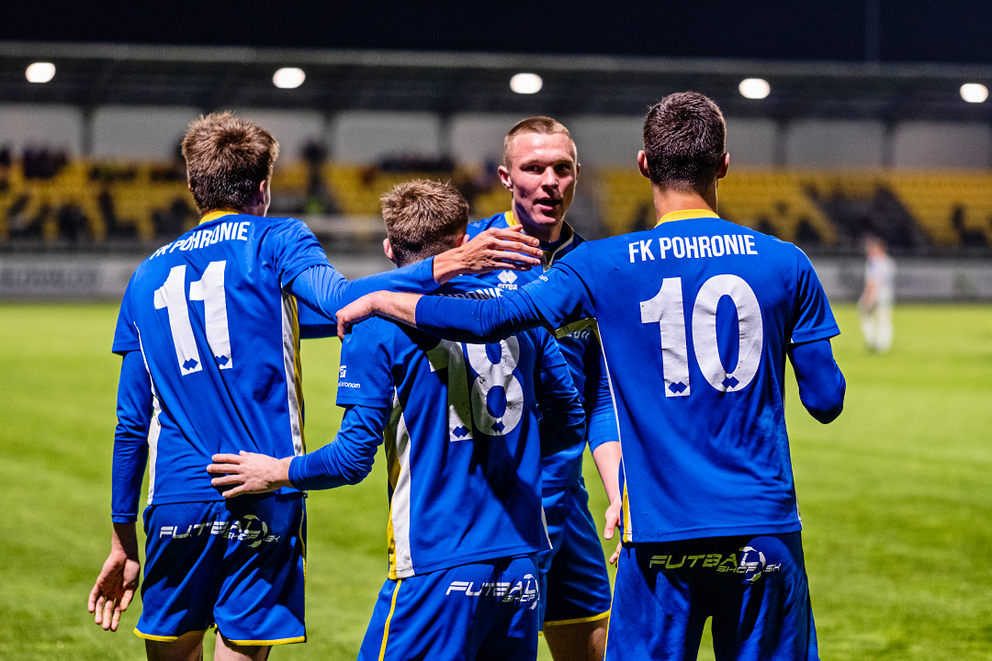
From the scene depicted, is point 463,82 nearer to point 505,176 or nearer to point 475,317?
point 505,176

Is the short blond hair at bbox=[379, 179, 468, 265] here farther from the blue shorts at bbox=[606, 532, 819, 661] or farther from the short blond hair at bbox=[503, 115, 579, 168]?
the short blond hair at bbox=[503, 115, 579, 168]

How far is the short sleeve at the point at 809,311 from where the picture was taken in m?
2.58

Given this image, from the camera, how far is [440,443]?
2688mm

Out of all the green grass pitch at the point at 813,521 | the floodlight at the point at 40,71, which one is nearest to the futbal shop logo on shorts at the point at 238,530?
the green grass pitch at the point at 813,521

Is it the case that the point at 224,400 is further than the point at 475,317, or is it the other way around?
the point at 224,400

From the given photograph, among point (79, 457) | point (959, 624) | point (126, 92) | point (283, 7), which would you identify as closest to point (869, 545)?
point (959, 624)

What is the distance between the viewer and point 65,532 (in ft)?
24.0

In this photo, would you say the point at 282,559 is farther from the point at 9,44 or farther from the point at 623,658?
the point at 9,44

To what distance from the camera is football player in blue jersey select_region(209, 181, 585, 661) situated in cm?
263

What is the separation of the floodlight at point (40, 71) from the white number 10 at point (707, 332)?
115 feet

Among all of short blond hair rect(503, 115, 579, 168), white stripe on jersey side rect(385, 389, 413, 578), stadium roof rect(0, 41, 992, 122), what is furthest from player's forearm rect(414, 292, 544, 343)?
stadium roof rect(0, 41, 992, 122)

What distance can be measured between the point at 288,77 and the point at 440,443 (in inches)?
1341

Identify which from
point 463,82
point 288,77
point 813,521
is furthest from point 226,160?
point 463,82

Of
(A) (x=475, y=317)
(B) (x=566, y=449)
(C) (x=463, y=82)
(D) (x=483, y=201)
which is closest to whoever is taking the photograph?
(A) (x=475, y=317)
